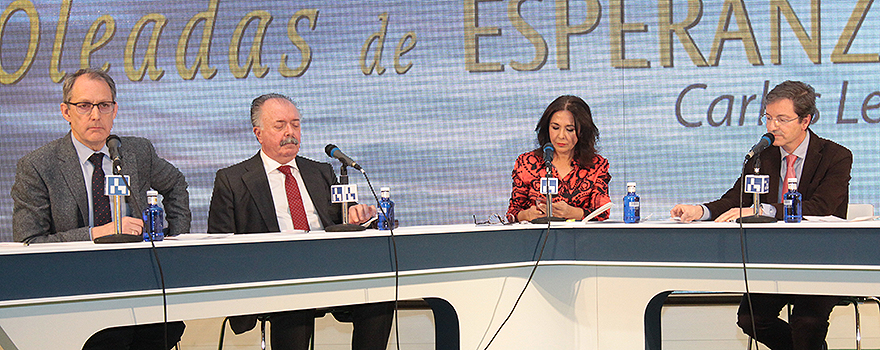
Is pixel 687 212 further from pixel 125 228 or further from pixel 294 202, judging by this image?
pixel 125 228

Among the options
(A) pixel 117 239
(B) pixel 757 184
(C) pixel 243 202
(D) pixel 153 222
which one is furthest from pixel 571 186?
(A) pixel 117 239

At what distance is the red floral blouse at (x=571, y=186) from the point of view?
119 inches

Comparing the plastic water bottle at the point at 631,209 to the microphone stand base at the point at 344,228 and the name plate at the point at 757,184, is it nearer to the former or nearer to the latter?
the name plate at the point at 757,184

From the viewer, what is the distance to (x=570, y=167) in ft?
10.2

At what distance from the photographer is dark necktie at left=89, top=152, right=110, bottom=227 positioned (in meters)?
2.53

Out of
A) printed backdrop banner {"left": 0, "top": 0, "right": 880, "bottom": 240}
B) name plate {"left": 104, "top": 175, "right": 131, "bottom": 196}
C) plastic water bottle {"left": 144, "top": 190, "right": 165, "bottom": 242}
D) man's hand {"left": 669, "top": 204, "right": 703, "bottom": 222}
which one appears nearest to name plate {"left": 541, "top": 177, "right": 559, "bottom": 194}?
man's hand {"left": 669, "top": 204, "right": 703, "bottom": 222}

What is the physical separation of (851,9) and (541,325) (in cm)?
315

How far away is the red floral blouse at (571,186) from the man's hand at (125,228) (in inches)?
59.9

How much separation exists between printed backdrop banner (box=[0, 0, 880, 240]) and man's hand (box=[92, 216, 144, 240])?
201 cm

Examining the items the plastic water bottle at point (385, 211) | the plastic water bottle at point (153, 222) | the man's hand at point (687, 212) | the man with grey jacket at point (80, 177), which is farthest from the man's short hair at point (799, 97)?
the man with grey jacket at point (80, 177)

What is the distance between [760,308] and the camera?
8.21ft

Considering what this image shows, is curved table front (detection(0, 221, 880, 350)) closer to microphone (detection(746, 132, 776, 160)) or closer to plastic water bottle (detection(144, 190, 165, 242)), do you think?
plastic water bottle (detection(144, 190, 165, 242))

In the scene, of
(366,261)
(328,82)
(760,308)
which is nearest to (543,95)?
(328,82)

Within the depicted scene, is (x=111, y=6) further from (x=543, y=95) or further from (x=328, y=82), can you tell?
(x=543, y=95)
